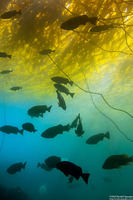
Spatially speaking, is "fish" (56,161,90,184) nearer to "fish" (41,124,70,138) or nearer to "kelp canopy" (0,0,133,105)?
"fish" (41,124,70,138)

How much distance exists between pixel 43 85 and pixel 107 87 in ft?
31.3

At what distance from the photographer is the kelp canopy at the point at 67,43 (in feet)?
21.9

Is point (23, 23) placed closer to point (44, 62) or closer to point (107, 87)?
point (44, 62)

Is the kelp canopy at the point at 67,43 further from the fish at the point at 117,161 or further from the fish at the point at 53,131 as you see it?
the fish at the point at 117,161

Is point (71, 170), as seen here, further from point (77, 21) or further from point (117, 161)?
point (77, 21)

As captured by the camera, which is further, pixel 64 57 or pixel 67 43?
pixel 64 57

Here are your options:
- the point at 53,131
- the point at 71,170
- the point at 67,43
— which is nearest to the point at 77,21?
the point at 53,131

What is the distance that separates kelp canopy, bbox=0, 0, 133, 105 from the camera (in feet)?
21.9

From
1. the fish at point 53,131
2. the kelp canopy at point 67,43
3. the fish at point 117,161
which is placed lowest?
the fish at point 117,161

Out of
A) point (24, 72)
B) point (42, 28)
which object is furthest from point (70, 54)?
point (24, 72)

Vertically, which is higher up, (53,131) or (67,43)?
(67,43)

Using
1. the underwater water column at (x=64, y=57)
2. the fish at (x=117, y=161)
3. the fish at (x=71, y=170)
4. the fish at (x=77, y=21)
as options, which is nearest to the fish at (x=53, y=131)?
the underwater water column at (x=64, y=57)

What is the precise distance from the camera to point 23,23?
763cm

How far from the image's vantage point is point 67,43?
9.48m
